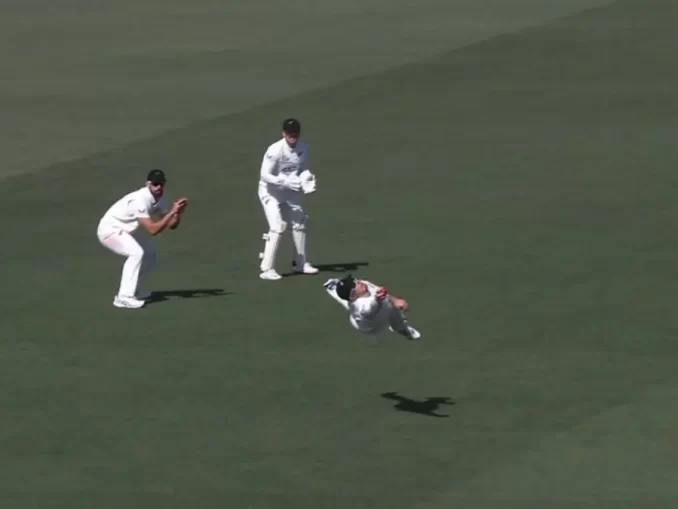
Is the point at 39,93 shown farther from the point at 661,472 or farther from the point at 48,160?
the point at 661,472

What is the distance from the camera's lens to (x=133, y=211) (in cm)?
1997

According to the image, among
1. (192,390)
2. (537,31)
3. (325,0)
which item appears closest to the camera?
(192,390)

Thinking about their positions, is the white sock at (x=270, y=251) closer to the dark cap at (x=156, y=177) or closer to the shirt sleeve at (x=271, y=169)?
the shirt sleeve at (x=271, y=169)

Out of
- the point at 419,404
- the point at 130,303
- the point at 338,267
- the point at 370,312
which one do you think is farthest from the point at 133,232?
the point at 370,312

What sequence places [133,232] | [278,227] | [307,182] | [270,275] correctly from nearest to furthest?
[133,232], [307,182], [278,227], [270,275]

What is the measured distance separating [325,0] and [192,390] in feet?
83.4

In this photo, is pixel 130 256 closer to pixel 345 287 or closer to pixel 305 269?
pixel 305 269

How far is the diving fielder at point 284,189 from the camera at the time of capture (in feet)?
68.2

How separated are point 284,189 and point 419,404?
17.1ft

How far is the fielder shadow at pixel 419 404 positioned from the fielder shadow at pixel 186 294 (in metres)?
4.53

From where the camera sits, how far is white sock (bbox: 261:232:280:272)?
68.8 ft

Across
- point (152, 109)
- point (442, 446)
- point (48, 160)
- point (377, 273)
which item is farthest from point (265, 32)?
point (442, 446)

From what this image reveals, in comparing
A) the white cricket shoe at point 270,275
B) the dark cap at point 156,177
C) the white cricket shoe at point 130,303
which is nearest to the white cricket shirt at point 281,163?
the white cricket shoe at point 270,275

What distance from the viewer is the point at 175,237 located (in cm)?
2398
